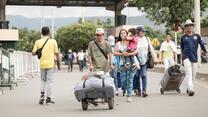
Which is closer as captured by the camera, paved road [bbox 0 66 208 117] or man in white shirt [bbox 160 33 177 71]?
paved road [bbox 0 66 208 117]

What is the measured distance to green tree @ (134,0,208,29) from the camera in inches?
1858

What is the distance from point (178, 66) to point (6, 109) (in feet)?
16.6

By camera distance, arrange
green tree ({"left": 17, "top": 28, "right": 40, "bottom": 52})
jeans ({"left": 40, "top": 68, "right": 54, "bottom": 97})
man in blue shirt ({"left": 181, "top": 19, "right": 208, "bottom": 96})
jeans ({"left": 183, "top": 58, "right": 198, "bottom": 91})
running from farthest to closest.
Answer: green tree ({"left": 17, "top": 28, "right": 40, "bottom": 52}) → man in blue shirt ({"left": 181, "top": 19, "right": 208, "bottom": 96}) → jeans ({"left": 183, "top": 58, "right": 198, "bottom": 91}) → jeans ({"left": 40, "top": 68, "right": 54, "bottom": 97})

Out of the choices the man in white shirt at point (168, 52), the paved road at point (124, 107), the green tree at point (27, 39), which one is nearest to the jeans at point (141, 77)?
the paved road at point (124, 107)

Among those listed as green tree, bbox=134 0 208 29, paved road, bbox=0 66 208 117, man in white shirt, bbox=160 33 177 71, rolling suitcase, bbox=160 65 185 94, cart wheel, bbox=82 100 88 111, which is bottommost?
paved road, bbox=0 66 208 117

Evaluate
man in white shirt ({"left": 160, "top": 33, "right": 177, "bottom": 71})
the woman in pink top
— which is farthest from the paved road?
man in white shirt ({"left": 160, "top": 33, "right": 177, "bottom": 71})

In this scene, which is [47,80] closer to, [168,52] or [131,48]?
[131,48]

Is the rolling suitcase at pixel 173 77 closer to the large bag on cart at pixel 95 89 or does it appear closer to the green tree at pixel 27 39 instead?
the large bag on cart at pixel 95 89

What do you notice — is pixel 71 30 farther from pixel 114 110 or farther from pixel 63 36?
pixel 114 110

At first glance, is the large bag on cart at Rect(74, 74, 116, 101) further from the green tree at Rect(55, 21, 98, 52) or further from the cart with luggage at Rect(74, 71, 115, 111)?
the green tree at Rect(55, 21, 98, 52)

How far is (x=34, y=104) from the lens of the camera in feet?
52.2

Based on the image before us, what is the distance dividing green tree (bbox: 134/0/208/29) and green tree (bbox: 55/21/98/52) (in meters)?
62.8

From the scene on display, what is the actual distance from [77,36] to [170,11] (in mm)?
65726

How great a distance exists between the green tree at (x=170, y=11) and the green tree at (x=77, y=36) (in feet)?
206
